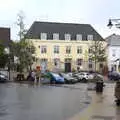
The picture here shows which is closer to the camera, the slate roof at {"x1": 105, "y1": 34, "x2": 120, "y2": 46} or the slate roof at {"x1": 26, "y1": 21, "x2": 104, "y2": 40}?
the slate roof at {"x1": 26, "y1": 21, "x2": 104, "y2": 40}

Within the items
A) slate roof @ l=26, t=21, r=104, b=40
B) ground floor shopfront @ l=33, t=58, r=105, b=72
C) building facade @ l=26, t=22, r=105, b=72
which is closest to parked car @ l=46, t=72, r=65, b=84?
ground floor shopfront @ l=33, t=58, r=105, b=72

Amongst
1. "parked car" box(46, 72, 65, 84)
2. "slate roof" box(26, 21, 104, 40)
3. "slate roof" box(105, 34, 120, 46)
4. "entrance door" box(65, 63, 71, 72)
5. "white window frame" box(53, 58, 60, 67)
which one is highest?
"slate roof" box(26, 21, 104, 40)

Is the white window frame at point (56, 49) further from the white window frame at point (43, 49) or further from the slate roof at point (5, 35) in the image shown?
the slate roof at point (5, 35)

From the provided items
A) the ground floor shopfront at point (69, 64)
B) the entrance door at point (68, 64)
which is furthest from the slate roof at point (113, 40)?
the entrance door at point (68, 64)

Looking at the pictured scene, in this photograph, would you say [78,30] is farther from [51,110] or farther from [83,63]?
[51,110]

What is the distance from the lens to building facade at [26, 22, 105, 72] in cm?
9356

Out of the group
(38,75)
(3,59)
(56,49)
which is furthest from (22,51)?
(56,49)

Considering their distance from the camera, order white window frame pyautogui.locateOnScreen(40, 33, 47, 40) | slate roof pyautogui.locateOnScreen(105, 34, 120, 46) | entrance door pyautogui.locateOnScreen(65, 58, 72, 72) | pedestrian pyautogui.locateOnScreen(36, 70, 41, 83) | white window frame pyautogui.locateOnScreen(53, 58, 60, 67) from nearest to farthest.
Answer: pedestrian pyautogui.locateOnScreen(36, 70, 41, 83), entrance door pyautogui.locateOnScreen(65, 58, 72, 72), white window frame pyautogui.locateOnScreen(53, 58, 60, 67), white window frame pyautogui.locateOnScreen(40, 33, 47, 40), slate roof pyautogui.locateOnScreen(105, 34, 120, 46)

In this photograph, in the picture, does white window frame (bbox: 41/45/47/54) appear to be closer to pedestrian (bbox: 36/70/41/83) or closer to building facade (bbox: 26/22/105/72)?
building facade (bbox: 26/22/105/72)

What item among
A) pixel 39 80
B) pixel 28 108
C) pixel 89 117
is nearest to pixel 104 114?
pixel 89 117

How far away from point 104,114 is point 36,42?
249 feet

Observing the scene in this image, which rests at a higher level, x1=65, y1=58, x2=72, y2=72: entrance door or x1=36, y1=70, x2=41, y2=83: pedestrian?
x1=65, y1=58, x2=72, y2=72: entrance door

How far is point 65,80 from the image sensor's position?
190ft

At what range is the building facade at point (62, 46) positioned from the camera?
9356 centimetres
